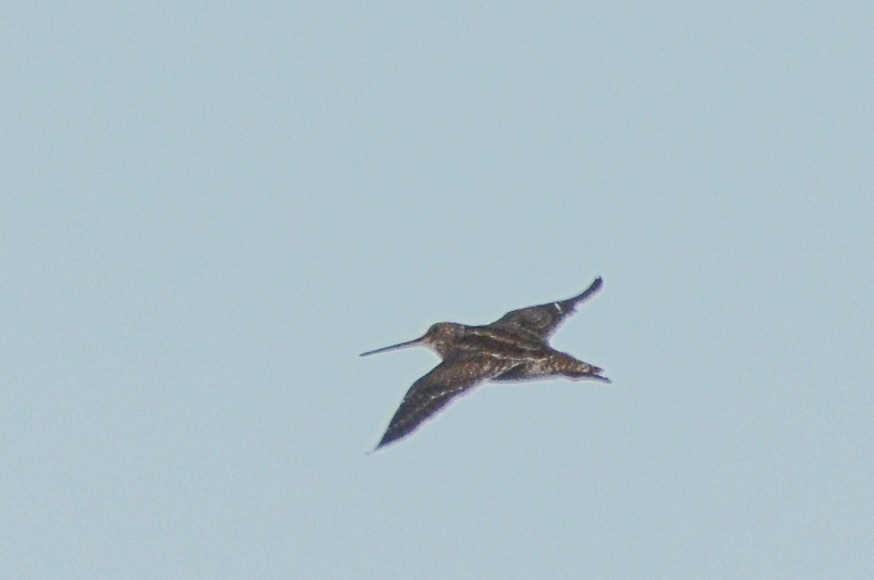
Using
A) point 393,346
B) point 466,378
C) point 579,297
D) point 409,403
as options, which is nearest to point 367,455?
point 409,403

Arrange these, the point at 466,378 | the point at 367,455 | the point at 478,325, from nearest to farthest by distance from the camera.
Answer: the point at 367,455, the point at 466,378, the point at 478,325

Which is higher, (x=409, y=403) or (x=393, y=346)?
(x=393, y=346)

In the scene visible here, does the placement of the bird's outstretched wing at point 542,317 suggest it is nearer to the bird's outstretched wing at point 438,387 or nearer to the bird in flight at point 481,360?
the bird in flight at point 481,360

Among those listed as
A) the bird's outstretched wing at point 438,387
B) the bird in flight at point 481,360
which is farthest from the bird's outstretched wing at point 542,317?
the bird's outstretched wing at point 438,387

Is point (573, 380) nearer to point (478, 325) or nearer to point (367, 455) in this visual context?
point (478, 325)

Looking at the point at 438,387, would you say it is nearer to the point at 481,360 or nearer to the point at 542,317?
the point at 481,360

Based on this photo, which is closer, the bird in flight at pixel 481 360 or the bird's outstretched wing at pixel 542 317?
the bird in flight at pixel 481 360

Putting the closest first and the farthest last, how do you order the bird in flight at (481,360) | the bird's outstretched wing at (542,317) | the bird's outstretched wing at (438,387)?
1. the bird's outstretched wing at (438,387)
2. the bird in flight at (481,360)
3. the bird's outstretched wing at (542,317)

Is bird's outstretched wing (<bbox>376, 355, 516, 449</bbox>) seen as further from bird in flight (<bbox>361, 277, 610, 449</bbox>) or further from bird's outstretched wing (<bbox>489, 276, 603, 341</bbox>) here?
bird's outstretched wing (<bbox>489, 276, 603, 341</bbox>)
